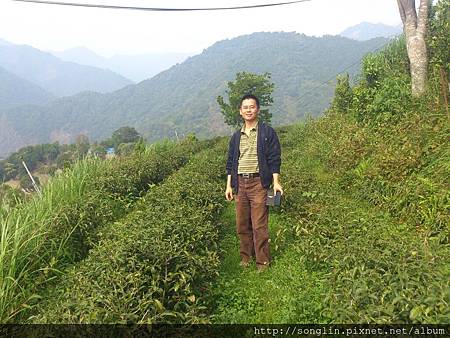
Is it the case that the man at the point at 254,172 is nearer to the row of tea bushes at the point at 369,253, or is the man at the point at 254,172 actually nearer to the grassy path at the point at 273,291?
the grassy path at the point at 273,291

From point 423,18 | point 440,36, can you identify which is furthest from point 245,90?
point 423,18

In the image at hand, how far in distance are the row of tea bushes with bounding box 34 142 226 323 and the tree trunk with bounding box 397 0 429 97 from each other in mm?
7110

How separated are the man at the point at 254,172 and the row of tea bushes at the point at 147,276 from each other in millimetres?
594

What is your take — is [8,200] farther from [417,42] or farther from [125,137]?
[125,137]

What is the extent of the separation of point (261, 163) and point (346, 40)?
606 ft

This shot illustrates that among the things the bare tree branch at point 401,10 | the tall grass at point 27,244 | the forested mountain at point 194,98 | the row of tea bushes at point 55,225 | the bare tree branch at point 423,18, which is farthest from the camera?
the forested mountain at point 194,98

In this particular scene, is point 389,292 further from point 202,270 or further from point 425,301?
point 202,270

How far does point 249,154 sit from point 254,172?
23 cm

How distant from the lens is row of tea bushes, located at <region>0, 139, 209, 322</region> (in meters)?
3.74

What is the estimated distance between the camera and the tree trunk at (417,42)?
8.67 m

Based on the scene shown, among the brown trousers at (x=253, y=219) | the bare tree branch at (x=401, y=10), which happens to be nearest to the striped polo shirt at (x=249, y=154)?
the brown trousers at (x=253, y=219)

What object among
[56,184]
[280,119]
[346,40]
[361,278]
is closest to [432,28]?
[361,278]

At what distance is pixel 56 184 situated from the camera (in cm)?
654

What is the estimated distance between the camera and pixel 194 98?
12581 cm
